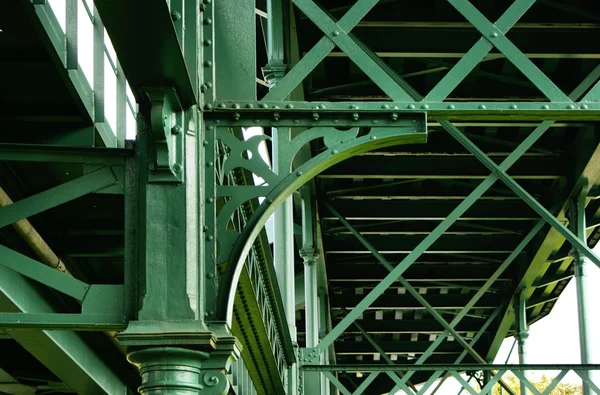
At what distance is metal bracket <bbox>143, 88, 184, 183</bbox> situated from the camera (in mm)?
7426

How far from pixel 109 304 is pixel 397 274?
9331 millimetres

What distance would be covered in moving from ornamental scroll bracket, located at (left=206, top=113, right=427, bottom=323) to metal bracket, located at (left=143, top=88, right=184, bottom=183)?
0.37 metres

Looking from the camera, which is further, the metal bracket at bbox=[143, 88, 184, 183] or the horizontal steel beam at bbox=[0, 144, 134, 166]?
the horizontal steel beam at bbox=[0, 144, 134, 166]

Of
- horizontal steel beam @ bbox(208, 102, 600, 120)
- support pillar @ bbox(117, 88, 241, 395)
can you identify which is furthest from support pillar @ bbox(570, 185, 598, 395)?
support pillar @ bbox(117, 88, 241, 395)

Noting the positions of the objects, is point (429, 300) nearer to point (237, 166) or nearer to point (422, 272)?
point (422, 272)

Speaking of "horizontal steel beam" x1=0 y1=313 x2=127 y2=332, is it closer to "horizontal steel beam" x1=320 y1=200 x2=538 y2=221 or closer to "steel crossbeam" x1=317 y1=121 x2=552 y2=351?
"steel crossbeam" x1=317 y1=121 x2=552 y2=351

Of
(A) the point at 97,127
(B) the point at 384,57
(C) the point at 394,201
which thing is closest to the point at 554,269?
(C) the point at 394,201

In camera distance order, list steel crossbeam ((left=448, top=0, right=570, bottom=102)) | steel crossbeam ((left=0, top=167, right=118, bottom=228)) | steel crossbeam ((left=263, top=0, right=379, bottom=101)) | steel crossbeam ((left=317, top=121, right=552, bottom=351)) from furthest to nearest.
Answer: steel crossbeam ((left=317, top=121, right=552, bottom=351)), steel crossbeam ((left=448, top=0, right=570, bottom=102)), steel crossbeam ((left=263, top=0, right=379, bottom=101)), steel crossbeam ((left=0, top=167, right=118, bottom=228))

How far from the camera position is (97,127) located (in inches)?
428

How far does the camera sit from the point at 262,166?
26.6 feet

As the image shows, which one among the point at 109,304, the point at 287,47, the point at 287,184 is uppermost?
the point at 287,47

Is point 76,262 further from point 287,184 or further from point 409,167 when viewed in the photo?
point 409,167

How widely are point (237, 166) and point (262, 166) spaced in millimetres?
163

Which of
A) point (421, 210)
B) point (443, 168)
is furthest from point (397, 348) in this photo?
point (443, 168)
